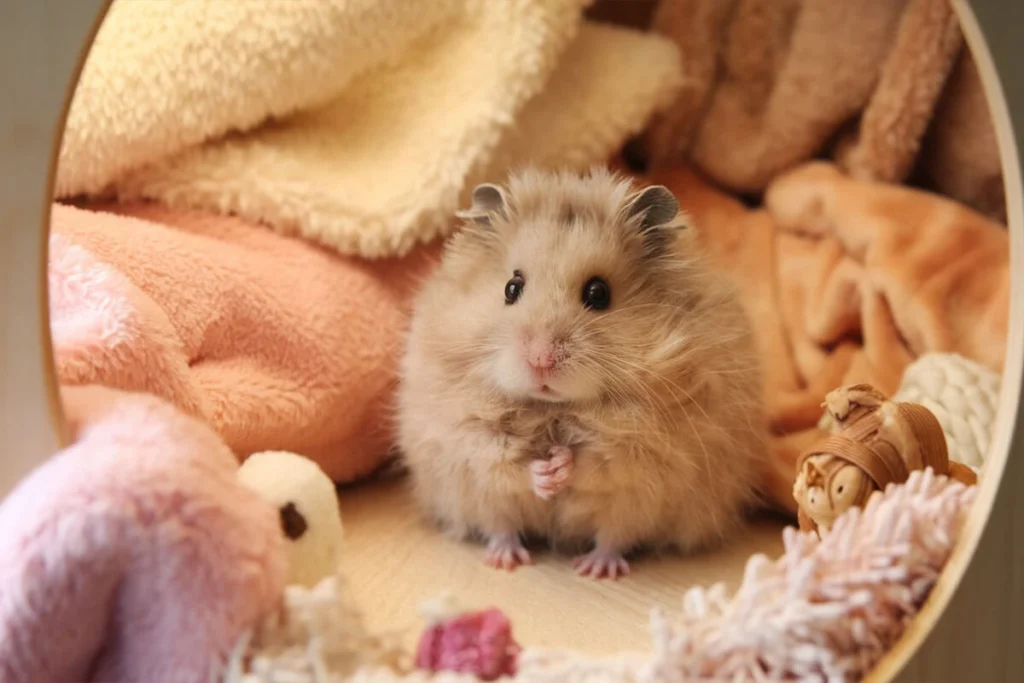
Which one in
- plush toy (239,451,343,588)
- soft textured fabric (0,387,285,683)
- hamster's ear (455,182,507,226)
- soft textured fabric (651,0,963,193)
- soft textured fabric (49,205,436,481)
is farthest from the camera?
soft textured fabric (651,0,963,193)

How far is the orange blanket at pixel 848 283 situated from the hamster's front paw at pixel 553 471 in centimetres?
42

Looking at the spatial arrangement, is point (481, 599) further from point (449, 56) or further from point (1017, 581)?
point (449, 56)

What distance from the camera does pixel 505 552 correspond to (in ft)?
4.63

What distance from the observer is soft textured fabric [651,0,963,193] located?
6.02ft

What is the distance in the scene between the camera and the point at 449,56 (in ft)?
5.79

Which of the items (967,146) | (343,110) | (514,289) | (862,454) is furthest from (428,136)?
(967,146)

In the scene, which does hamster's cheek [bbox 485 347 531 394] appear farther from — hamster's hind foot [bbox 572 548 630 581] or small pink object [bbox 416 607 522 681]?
small pink object [bbox 416 607 522 681]

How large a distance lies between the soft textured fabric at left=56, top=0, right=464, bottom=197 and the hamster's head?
416 millimetres

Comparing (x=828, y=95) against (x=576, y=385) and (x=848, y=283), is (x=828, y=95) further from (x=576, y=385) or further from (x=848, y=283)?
(x=576, y=385)

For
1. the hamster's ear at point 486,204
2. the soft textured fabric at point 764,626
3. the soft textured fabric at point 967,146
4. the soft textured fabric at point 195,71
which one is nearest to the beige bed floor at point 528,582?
the soft textured fabric at point 764,626

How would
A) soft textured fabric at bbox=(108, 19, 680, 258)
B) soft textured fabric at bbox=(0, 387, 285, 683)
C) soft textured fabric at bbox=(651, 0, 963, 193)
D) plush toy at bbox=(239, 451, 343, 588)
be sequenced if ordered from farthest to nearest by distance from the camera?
soft textured fabric at bbox=(651, 0, 963, 193)
soft textured fabric at bbox=(108, 19, 680, 258)
plush toy at bbox=(239, 451, 343, 588)
soft textured fabric at bbox=(0, 387, 285, 683)

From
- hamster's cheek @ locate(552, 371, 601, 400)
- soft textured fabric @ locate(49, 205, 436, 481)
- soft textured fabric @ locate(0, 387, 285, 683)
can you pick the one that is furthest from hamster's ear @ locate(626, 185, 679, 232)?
soft textured fabric @ locate(0, 387, 285, 683)

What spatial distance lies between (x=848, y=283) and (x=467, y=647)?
1187mm

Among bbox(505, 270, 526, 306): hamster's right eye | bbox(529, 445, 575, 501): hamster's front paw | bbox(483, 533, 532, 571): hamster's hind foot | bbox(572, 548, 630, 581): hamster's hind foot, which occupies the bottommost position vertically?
bbox(483, 533, 532, 571): hamster's hind foot
